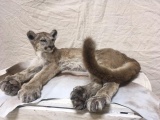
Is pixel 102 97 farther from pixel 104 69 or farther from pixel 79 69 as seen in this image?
pixel 79 69

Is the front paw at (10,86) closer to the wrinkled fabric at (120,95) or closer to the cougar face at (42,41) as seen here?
the wrinkled fabric at (120,95)

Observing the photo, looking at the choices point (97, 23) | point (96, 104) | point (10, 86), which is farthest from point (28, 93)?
point (97, 23)

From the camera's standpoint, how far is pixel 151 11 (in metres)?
1.47

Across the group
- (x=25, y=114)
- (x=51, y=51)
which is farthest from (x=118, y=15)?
(x=25, y=114)

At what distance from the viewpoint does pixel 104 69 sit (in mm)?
1026

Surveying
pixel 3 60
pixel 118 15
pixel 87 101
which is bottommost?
pixel 3 60

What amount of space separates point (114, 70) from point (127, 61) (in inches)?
8.0

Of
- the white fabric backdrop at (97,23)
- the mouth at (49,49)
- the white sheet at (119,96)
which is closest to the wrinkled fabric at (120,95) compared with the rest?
the white sheet at (119,96)

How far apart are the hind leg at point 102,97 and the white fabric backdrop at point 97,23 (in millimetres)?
530

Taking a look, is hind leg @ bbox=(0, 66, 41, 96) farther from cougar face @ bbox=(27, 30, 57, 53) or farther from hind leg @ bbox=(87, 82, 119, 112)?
hind leg @ bbox=(87, 82, 119, 112)

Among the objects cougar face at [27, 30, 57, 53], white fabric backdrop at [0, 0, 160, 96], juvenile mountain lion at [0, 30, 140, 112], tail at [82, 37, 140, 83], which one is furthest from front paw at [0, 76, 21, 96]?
white fabric backdrop at [0, 0, 160, 96]

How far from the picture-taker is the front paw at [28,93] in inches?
39.1

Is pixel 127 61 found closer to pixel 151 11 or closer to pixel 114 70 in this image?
pixel 114 70

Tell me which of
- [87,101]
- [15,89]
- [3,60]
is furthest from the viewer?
[3,60]
